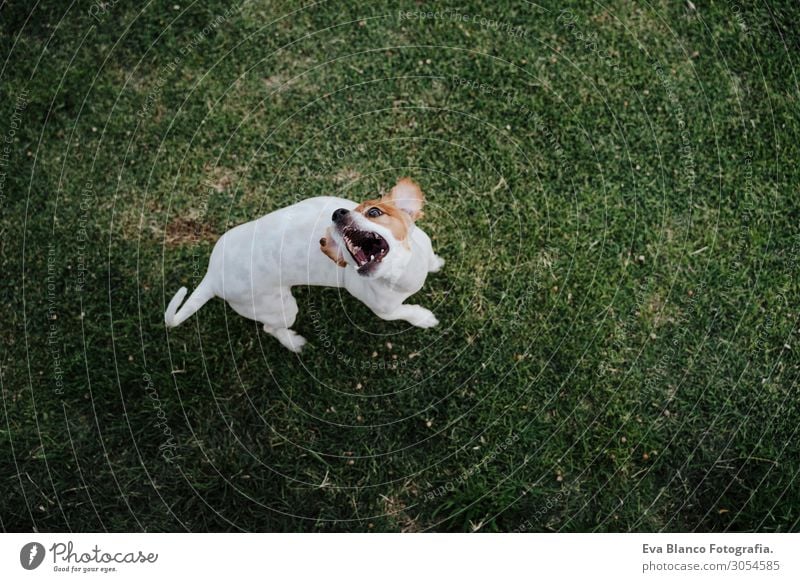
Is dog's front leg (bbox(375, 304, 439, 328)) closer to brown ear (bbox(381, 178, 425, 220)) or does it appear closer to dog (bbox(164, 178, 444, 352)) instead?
dog (bbox(164, 178, 444, 352))

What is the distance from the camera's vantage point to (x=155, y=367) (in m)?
4.59

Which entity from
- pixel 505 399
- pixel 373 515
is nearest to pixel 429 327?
pixel 505 399

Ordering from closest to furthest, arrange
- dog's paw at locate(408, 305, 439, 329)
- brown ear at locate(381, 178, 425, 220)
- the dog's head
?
the dog's head, brown ear at locate(381, 178, 425, 220), dog's paw at locate(408, 305, 439, 329)

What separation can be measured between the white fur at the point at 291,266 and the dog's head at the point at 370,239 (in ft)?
0.04

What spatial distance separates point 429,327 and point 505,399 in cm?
69

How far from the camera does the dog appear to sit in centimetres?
319

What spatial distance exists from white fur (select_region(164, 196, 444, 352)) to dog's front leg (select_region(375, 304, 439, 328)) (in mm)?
168

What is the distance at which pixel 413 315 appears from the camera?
427 centimetres

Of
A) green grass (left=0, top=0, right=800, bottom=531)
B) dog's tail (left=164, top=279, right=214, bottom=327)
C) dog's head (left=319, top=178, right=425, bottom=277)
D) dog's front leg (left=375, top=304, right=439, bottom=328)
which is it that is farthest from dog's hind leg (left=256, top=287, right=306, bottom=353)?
dog's head (left=319, top=178, right=425, bottom=277)

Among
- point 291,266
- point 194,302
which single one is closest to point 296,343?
point 194,302

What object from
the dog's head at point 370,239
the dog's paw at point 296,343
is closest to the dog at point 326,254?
the dog's head at point 370,239

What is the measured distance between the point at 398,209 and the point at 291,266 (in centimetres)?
60

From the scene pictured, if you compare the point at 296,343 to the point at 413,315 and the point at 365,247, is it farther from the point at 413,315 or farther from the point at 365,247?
the point at 365,247
